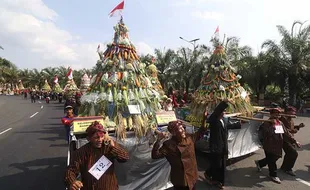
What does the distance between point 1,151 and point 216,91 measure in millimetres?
6674

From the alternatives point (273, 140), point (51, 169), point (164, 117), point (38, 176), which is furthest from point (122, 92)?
point (273, 140)

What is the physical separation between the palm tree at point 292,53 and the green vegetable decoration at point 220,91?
51.9 ft

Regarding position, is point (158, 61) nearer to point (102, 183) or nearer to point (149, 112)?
point (149, 112)

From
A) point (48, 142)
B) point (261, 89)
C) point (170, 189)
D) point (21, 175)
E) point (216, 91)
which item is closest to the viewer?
point (170, 189)

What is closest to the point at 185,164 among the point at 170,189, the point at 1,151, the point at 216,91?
the point at 170,189

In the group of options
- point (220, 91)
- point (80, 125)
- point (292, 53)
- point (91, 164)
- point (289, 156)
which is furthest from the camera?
point (292, 53)

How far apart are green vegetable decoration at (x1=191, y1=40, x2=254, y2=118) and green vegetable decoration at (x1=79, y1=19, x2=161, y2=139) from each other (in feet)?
7.63

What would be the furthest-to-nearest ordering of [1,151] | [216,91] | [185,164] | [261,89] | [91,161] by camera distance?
[261,89] → [1,151] → [216,91] → [185,164] → [91,161]

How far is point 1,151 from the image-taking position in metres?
7.47

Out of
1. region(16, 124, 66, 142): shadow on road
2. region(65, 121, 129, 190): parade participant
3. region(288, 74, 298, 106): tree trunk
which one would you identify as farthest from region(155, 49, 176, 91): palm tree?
region(65, 121, 129, 190): parade participant

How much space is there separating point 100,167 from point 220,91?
4930 millimetres

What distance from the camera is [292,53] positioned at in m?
20.4

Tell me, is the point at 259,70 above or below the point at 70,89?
above

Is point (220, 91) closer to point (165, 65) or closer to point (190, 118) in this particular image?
point (190, 118)
